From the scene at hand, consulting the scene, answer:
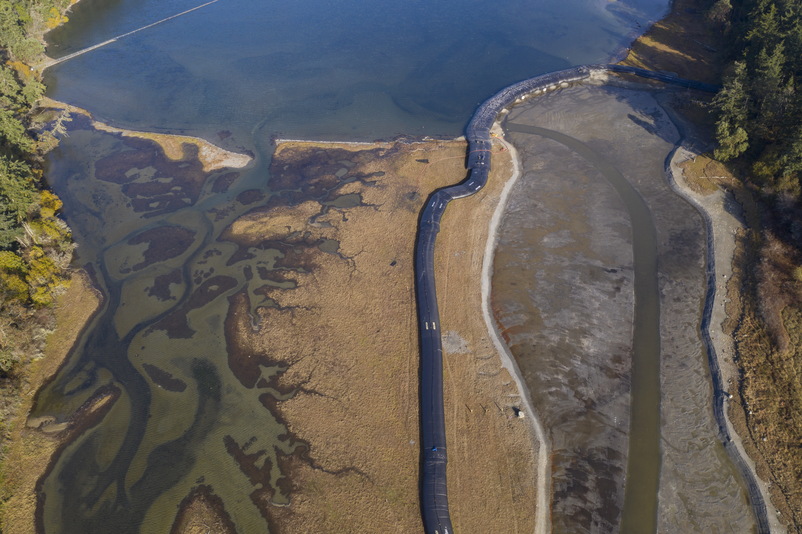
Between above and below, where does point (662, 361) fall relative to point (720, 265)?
below

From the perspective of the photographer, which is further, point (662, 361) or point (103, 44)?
point (103, 44)

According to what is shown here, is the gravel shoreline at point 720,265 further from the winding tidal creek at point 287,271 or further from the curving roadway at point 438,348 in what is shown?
the winding tidal creek at point 287,271

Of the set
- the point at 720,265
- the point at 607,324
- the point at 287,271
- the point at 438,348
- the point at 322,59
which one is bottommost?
the point at 438,348

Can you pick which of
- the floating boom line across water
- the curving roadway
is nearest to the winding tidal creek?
the curving roadway

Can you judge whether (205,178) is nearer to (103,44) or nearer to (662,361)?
(662,361)

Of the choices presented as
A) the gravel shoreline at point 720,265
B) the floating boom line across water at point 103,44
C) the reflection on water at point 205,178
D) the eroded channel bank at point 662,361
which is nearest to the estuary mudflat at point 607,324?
the eroded channel bank at point 662,361

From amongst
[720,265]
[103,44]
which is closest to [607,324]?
[720,265]
